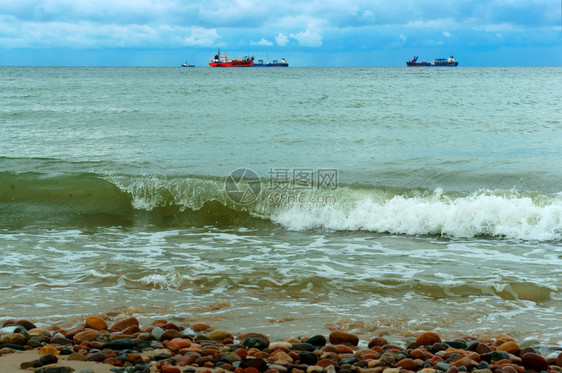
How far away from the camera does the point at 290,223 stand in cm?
1057

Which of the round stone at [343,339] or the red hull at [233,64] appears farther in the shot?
the red hull at [233,64]

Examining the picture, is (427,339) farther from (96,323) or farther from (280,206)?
(280,206)

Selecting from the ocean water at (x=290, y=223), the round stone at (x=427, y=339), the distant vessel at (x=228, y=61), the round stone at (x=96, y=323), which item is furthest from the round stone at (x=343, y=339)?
the distant vessel at (x=228, y=61)

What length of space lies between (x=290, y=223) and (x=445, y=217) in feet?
9.53

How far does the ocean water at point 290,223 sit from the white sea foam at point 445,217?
0.04 m

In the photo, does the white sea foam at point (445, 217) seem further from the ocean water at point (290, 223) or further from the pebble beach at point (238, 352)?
the pebble beach at point (238, 352)

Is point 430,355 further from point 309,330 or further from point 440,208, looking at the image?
point 440,208

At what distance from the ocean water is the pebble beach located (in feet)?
1.52

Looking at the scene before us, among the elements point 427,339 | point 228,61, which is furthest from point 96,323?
point 228,61

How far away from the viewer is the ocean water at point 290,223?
6059 mm

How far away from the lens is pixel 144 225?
10.6 m

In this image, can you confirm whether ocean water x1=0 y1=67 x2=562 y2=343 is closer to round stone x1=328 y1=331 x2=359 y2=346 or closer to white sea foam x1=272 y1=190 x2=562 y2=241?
white sea foam x1=272 y1=190 x2=562 y2=241

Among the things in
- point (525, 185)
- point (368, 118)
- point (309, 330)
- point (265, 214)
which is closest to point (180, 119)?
point (368, 118)

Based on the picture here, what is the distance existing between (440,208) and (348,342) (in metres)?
6.18
